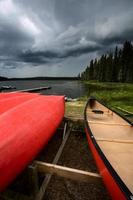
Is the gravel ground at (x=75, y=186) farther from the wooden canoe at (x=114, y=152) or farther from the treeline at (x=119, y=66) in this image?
the treeline at (x=119, y=66)

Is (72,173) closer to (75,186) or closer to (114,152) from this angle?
(75,186)

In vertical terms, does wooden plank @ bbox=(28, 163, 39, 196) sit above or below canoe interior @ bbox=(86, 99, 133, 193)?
below

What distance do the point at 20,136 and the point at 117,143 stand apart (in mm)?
1995

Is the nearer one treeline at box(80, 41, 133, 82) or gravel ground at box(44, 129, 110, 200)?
gravel ground at box(44, 129, 110, 200)

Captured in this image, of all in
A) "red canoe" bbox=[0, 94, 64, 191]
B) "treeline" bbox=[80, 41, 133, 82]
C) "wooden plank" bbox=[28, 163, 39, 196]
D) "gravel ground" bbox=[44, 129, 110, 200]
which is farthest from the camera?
"treeline" bbox=[80, 41, 133, 82]

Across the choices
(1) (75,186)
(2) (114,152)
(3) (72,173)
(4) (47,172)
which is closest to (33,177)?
(4) (47,172)

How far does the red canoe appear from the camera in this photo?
2.17 m

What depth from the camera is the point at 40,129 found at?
3240 millimetres

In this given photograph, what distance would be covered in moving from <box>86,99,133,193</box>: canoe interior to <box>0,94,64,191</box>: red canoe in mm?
1242

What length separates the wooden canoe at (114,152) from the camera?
193 centimetres

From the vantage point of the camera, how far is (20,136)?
2592 mm

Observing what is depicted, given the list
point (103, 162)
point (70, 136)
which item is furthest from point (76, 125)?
point (103, 162)

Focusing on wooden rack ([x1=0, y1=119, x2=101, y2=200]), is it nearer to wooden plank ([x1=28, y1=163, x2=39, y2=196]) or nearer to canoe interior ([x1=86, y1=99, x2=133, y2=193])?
wooden plank ([x1=28, y1=163, x2=39, y2=196])

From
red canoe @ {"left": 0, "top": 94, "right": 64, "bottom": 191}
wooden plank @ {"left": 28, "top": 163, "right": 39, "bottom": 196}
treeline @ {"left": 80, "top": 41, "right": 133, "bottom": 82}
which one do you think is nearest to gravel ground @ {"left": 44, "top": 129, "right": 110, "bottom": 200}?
wooden plank @ {"left": 28, "top": 163, "right": 39, "bottom": 196}
